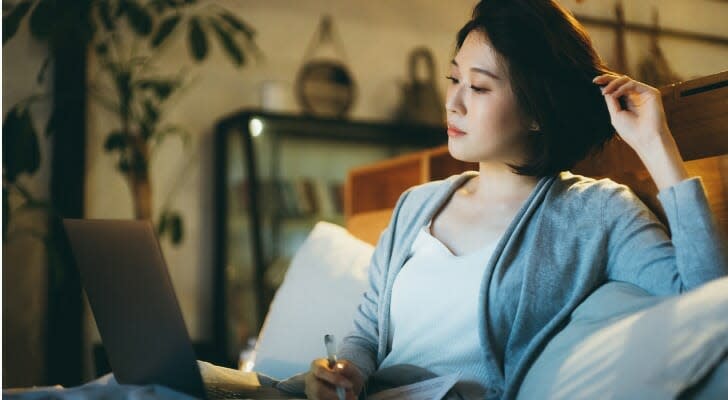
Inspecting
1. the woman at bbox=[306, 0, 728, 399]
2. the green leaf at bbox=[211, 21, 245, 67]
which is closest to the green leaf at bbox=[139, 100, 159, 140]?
the green leaf at bbox=[211, 21, 245, 67]

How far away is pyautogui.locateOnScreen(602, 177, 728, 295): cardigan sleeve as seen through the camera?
44.0 inches

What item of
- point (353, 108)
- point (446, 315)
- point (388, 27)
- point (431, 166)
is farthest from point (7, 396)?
point (388, 27)

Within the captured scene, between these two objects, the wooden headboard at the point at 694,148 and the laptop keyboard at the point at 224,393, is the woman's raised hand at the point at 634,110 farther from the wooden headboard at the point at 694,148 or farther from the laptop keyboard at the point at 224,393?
the laptop keyboard at the point at 224,393

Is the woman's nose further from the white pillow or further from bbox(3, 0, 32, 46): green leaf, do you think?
bbox(3, 0, 32, 46): green leaf

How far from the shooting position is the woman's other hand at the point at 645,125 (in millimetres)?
1192

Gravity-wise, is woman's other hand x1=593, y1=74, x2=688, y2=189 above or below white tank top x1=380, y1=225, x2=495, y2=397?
above

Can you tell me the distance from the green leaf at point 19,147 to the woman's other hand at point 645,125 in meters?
2.39

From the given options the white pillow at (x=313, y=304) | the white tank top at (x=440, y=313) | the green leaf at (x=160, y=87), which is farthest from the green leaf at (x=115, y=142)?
the white tank top at (x=440, y=313)

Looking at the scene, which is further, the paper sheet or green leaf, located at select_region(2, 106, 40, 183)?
green leaf, located at select_region(2, 106, 40, 183)

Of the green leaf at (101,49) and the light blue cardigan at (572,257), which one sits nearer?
the light blue cardigan at (572,257)

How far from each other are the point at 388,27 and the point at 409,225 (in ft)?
9.50

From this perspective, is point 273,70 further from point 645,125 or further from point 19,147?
point 645,125

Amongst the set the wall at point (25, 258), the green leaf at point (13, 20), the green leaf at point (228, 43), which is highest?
the green leaf at point (13, 20)

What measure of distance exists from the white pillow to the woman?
0.81 ft
